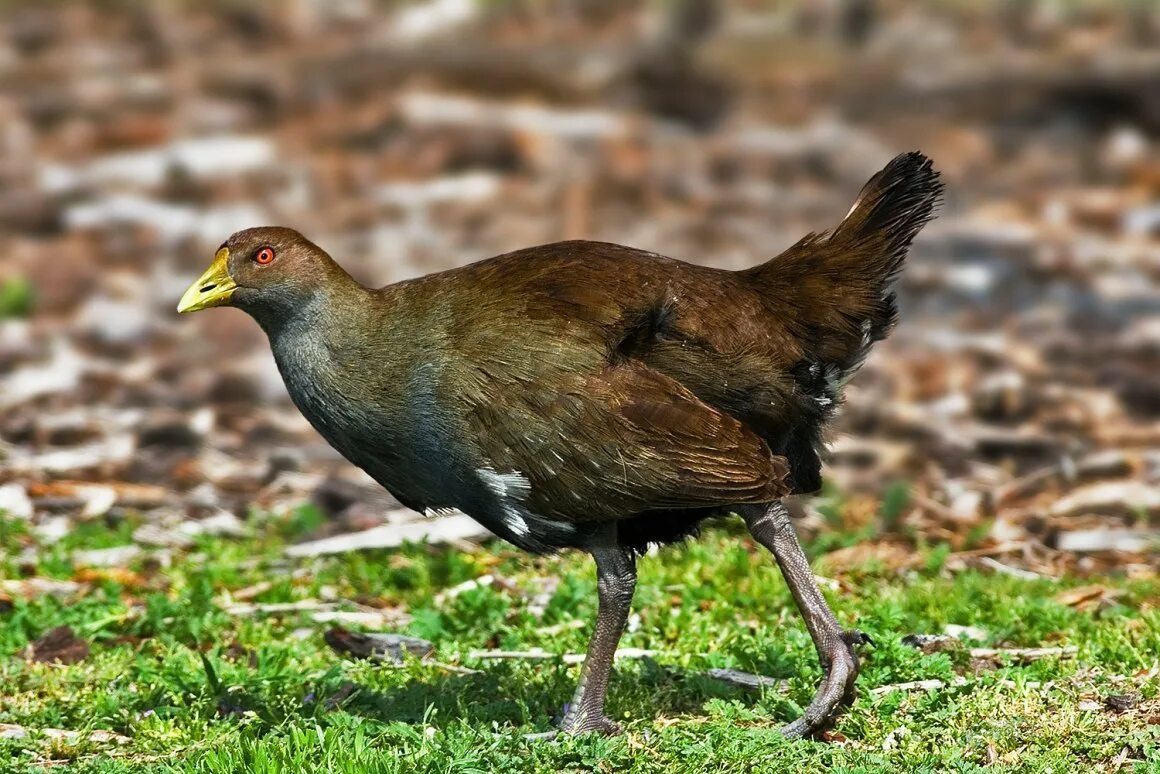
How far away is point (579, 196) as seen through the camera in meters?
13.1

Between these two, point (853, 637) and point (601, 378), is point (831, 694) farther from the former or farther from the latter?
point (601, 378)

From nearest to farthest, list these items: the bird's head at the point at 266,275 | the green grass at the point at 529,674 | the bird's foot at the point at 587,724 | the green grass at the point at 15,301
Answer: the green grass at the point at 529,674 → the bird's foot at the point at 587,724 → the bird's head at the point at 266,275 → the green grass at the point at 15,301

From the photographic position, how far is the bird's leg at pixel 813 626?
5.81 meters

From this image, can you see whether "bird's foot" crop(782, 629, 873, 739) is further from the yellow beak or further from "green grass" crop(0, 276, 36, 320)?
"green grass" crop(0, 276, 36, 320)

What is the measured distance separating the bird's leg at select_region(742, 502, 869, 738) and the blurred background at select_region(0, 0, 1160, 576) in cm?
241


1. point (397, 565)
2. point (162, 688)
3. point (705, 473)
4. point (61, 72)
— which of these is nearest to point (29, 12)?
point (61, 72)

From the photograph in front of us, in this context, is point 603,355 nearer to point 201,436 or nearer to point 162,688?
point 162,688

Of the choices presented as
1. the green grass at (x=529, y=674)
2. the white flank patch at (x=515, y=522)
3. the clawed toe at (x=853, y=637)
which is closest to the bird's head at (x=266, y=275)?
the white flank patch at (x=515, y=522)

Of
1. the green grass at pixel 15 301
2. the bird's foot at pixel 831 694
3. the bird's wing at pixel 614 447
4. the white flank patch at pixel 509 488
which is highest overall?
the green grass at pixel 15 301

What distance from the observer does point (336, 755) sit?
215 inches

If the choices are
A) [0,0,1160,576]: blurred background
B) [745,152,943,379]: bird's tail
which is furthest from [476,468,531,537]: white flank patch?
[0,0,1160,576]: blurred background

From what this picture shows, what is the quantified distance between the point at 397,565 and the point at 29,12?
940 centimetres

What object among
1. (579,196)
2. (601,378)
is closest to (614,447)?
(601,378)

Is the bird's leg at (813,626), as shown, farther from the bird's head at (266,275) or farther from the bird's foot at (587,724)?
the bird's head at (266,275)
